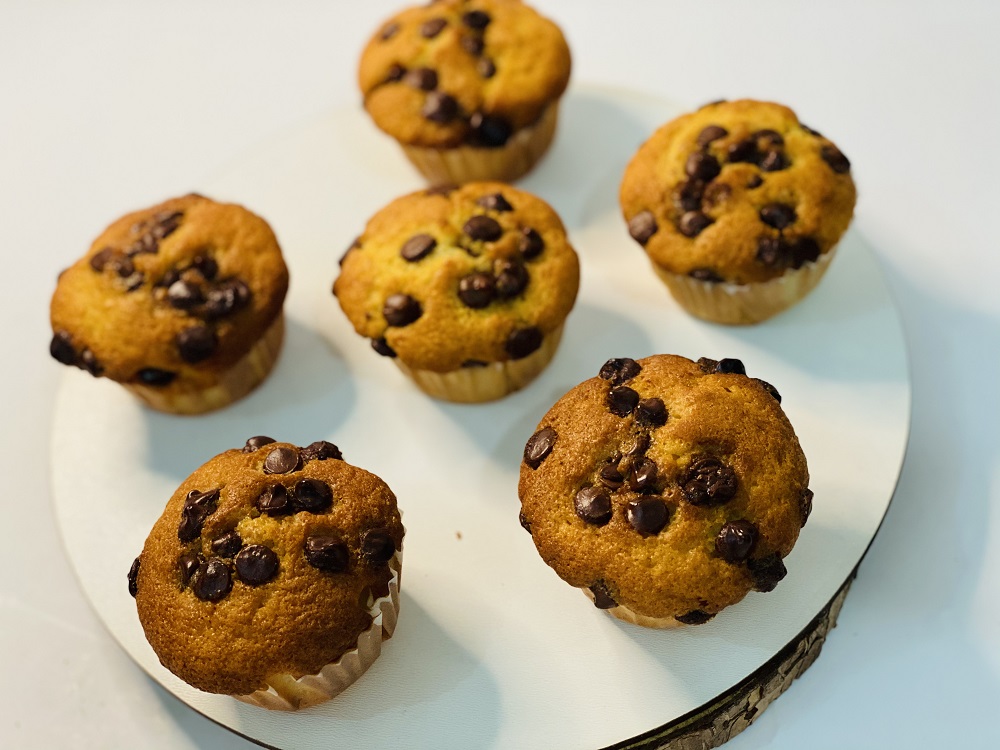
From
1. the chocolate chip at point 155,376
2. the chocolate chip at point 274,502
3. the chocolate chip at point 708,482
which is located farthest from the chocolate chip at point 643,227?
the chocolate chip at point 155,376

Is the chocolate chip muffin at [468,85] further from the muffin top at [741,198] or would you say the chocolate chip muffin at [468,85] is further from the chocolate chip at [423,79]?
the muffin top at [741,198]

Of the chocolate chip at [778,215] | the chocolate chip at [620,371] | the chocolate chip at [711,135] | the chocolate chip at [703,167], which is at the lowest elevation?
the chocolate chip at [620,371]

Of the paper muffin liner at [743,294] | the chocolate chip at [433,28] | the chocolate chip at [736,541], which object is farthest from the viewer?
the chocolate chip at [433,28]

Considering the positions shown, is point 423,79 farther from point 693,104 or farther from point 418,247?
point 693,104

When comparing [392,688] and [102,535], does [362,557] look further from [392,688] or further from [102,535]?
[102,535]

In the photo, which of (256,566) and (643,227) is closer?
(256,566)

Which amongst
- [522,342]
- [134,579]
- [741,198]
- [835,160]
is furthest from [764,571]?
[134,579]
